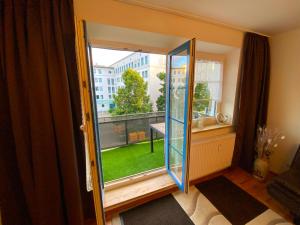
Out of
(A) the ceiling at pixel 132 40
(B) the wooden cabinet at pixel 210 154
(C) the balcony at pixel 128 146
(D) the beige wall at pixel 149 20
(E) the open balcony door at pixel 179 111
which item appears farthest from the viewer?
(C) the balcony at pixel 128 146

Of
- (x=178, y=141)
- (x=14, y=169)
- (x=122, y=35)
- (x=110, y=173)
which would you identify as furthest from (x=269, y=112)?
(x=14, y=169)

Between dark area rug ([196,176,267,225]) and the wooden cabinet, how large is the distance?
0.18m

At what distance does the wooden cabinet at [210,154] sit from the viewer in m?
1.91

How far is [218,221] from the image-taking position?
149 cm

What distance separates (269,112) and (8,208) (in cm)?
361

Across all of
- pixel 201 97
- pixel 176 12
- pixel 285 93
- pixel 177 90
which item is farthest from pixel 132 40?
pixel 285 93

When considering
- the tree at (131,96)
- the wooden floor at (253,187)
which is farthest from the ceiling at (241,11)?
the wooden floor at (253,187)

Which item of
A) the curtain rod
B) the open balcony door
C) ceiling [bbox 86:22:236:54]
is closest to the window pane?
the open balcony door

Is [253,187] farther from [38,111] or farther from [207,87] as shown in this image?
[38,111]

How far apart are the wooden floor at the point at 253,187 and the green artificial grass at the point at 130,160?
85 centimetres

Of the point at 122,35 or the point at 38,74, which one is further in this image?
the point at 122,35

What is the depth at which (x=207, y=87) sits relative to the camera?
2.35 meters

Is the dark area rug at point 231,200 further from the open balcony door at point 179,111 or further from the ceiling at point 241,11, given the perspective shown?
the ceiling at point 241,11

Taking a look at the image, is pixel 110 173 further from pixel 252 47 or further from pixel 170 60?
pixel 252 47
